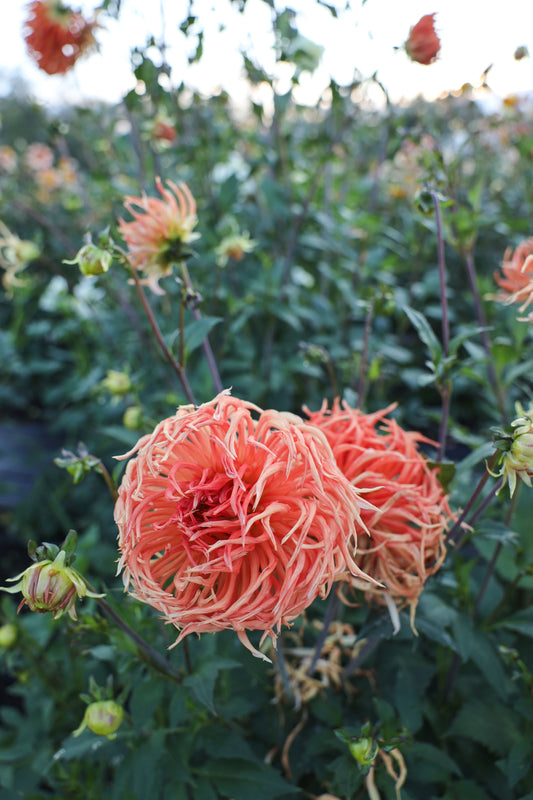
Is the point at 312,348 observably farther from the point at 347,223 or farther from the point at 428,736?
the point at 347,223

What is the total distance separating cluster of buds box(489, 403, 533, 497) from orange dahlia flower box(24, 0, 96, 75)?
5.62 feet

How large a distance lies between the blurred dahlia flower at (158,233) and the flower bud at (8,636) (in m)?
0.75

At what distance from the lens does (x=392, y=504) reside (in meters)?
0.59

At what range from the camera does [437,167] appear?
866mm

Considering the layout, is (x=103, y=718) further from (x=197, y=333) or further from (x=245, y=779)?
(x=197, y=333)

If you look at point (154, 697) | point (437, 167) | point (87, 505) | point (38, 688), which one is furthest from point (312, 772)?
point (87, 505)

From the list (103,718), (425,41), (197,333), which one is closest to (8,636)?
(103,718)

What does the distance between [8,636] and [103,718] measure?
47 centimetres

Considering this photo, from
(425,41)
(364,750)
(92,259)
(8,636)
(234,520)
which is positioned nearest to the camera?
(234,520)

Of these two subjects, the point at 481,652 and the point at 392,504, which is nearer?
the point at 392,504

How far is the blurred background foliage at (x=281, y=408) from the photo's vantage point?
0.82 meters

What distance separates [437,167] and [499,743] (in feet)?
3.00

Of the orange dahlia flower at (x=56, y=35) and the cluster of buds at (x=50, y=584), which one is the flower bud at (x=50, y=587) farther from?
the orange dahlia flower at (x=56, y=35)

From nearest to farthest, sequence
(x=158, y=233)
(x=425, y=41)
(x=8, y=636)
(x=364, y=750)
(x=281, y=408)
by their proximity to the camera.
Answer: (x=364, y=750) → (x=158, y=233) → (x=8, y=636) → (x=425, y=41) → (x=281, y=408)
